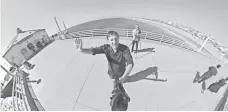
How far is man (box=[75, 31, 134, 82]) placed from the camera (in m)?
3.04

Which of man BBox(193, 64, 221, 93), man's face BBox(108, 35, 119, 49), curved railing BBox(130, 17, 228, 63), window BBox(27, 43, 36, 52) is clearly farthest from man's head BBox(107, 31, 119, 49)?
window BBox(27, 43, 36, 52)

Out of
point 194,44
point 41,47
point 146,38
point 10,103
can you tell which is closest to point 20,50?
point 41,47

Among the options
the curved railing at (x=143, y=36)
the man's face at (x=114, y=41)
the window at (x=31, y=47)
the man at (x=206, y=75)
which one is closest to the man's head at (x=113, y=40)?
the man's face at (x=114, y=41)

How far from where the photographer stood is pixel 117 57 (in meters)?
3.05

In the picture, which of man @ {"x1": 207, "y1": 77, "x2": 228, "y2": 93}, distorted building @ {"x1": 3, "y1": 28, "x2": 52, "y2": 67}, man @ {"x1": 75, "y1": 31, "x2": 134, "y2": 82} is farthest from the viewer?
distorted building @ {"x1": 3, "y1": 28, "x2": 52, "y2": 67}

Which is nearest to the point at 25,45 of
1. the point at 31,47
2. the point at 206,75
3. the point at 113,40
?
the point at 31,47

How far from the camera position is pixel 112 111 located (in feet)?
9.36

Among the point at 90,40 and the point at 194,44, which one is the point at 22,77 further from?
the point at 194,44

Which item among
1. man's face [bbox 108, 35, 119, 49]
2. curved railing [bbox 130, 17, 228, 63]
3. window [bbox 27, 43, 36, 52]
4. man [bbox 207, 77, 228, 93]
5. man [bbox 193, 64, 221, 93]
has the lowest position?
man [bbox 207, 77, 228, 93]

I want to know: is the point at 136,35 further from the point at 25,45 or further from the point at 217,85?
the point at 25,45

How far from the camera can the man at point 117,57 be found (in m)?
3.04

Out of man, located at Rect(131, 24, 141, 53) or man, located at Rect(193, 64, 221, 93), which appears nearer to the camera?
man, located at Rect(193, 64, 221, 93)

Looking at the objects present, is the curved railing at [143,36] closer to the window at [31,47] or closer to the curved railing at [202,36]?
the curved railing at [202,36]

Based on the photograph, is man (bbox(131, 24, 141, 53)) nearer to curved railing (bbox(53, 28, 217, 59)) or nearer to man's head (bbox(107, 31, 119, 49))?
curved railing (bbox(53, 28, 217, 59))
